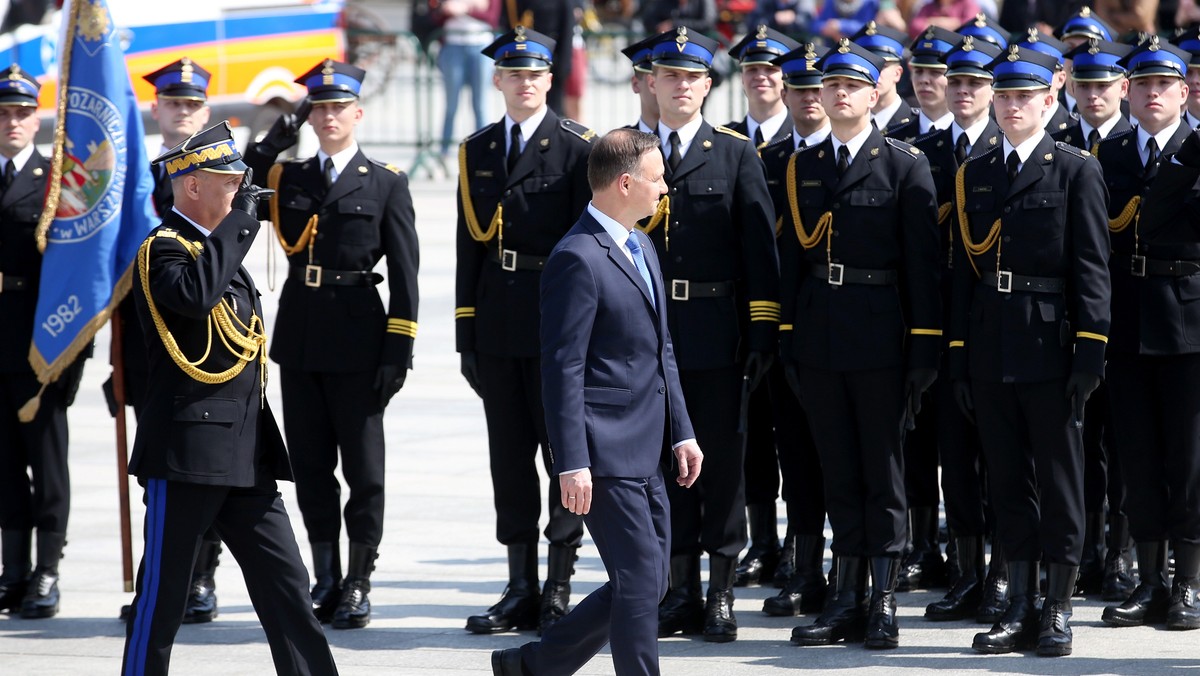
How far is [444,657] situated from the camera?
718 centimetres

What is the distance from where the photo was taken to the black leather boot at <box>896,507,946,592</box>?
27.0 ft

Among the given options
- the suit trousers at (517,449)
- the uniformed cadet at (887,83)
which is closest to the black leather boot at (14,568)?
the suit trousers at (517,449)

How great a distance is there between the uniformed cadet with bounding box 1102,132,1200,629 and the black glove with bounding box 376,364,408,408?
2.93 meters

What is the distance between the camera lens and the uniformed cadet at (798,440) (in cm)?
779

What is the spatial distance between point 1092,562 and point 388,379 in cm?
316

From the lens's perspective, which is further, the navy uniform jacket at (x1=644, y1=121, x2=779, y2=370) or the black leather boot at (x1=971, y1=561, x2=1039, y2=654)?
the navy uniform jacket at (x1=644, y1=121, x2=779, y2=370)

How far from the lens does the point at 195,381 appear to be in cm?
594

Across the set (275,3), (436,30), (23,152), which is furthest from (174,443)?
(436,30)

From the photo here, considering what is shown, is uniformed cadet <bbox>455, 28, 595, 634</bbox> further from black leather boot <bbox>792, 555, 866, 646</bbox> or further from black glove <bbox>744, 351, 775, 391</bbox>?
black leather boot <bbox>792, 555, 866, 646</bbox>

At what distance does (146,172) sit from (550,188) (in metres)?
1.89

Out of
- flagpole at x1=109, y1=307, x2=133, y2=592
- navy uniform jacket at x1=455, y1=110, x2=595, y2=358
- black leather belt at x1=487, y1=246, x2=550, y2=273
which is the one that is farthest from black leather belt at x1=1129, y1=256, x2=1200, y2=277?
flagpole at x1=109, y1=307, x2=133, y2=592

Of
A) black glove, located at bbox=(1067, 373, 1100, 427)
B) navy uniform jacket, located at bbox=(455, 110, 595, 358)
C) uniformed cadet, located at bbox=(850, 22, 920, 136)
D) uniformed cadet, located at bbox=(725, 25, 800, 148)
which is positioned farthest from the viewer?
uniformed cadet, located at bbox=(850, 22, 920, 136)

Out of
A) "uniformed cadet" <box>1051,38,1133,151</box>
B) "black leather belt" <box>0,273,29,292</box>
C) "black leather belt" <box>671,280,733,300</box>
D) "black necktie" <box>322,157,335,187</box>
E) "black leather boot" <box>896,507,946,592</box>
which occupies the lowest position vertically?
"black leather boot" <box>896,507,946,592</box>

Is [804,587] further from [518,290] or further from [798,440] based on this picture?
[518,290]
